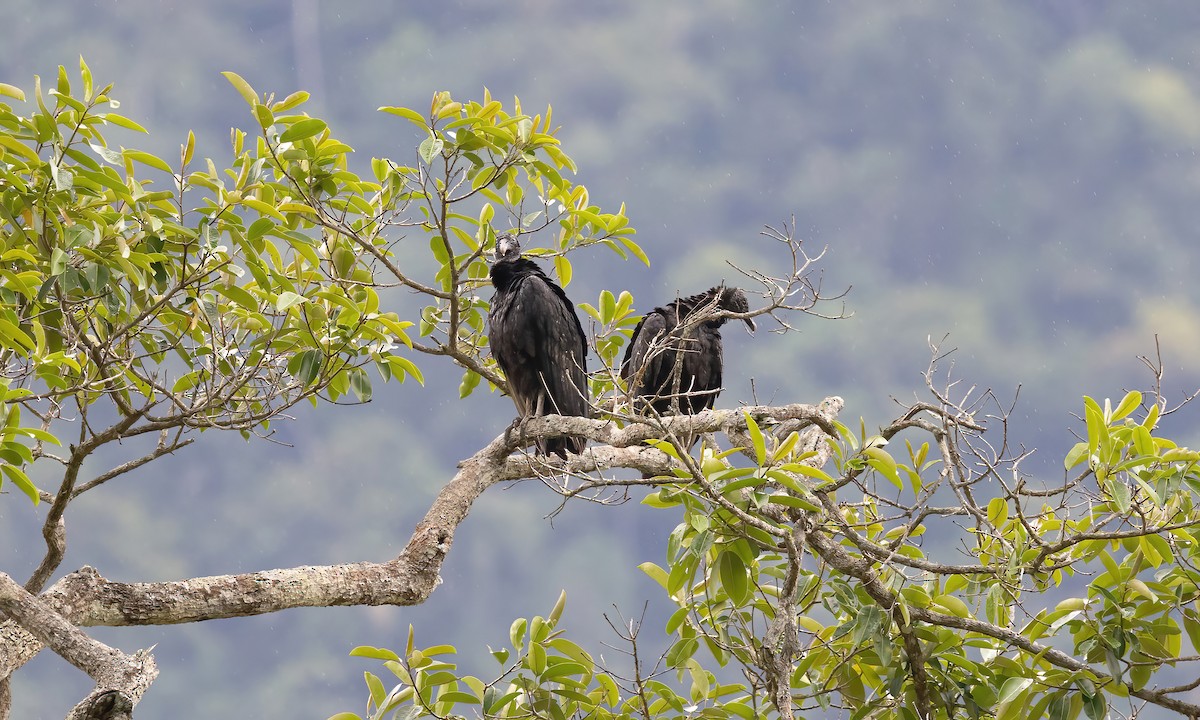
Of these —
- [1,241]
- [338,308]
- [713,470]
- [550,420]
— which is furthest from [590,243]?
[1,241]

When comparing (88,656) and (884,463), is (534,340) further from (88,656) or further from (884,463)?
(88,656)

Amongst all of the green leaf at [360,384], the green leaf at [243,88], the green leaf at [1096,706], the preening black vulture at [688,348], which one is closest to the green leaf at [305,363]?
the green leaf at [360,384]

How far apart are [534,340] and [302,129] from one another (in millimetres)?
1604

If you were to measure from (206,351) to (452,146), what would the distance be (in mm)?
1095

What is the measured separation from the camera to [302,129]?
3002 millimetres

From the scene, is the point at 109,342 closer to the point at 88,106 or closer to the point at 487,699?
the point at 88,106

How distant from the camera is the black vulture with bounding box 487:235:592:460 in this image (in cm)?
437

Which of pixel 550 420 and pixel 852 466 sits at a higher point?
pixel 550 420

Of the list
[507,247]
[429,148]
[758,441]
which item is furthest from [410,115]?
[758,441]

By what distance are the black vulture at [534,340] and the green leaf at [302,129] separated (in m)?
1.33

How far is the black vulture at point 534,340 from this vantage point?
4367mm

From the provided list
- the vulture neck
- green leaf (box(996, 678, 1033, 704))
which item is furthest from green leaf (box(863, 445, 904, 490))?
the vulture neck

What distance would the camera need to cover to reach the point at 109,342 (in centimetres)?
312

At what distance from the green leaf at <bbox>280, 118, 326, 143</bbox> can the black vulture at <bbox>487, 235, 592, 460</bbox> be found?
1.33 m
